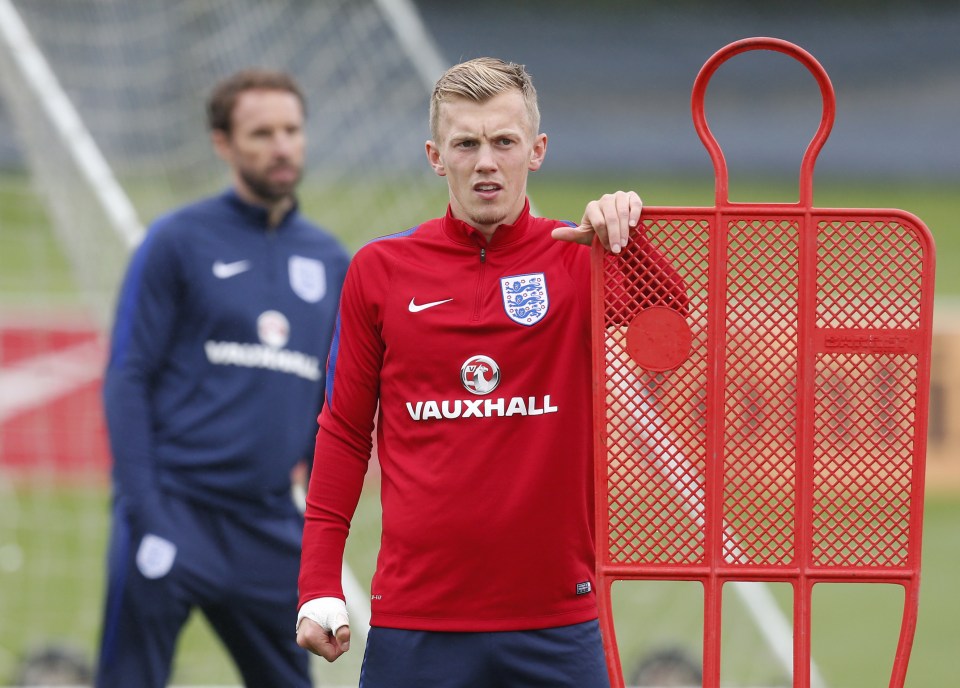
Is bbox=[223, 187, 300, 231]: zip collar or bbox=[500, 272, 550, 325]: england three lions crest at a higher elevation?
bbox=[223, 187, 300, 231]: zip collar

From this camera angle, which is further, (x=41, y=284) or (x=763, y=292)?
(x=41, y=284)

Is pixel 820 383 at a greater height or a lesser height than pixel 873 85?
lesser

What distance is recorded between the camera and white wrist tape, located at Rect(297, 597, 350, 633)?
2912mm

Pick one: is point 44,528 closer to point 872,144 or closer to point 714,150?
point 714,150

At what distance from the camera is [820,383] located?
2.88m

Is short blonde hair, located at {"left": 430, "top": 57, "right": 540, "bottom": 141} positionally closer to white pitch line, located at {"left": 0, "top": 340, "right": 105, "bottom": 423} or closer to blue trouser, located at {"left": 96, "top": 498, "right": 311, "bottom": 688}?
blue trouser, located at {"left": 96, "top": 498, "right": 311, "bottom": 688}

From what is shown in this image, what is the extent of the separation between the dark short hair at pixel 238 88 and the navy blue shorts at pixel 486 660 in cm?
195

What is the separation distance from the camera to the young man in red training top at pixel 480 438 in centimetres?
292

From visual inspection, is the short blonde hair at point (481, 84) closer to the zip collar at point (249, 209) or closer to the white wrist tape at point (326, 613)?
Answer: the white wrist tape at point (326, 613)

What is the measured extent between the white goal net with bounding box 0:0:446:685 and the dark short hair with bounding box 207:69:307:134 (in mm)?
823

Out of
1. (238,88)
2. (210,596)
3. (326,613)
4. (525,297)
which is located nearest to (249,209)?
(238,88)

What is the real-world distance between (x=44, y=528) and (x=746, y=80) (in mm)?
16463

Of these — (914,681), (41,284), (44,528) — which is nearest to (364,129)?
(44,528)

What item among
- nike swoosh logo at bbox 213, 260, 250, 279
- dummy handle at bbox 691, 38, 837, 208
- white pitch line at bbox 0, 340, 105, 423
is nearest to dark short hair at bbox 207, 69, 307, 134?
nike swoosh logo at bbox 213, 260, 250, 279
